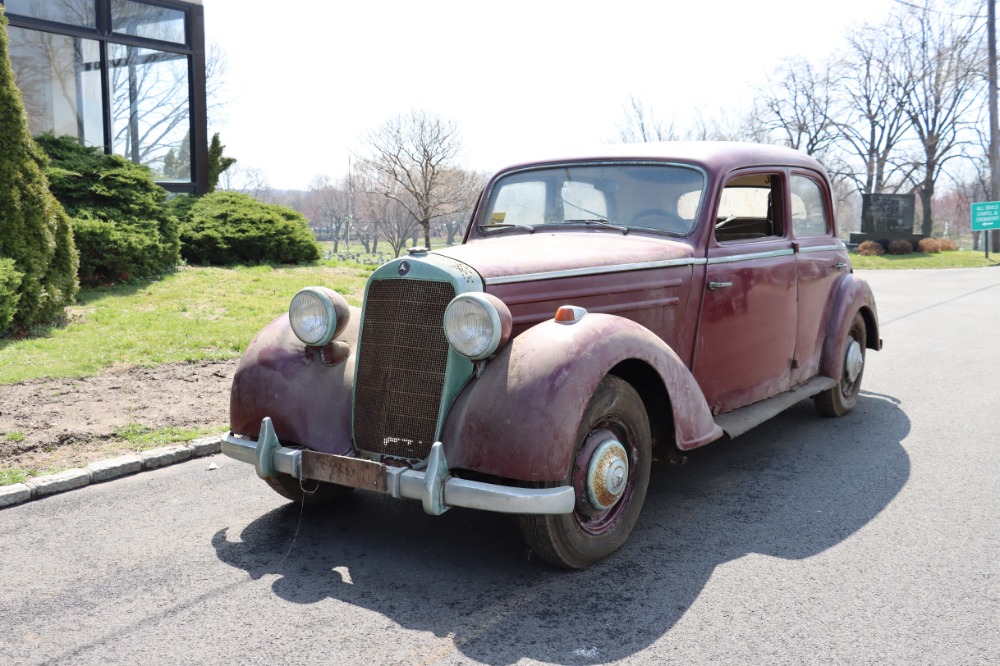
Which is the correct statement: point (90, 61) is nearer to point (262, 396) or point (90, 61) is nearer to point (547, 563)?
point (262, 396)

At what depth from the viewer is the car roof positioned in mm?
4676

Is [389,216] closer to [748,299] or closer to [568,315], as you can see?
[748,299]

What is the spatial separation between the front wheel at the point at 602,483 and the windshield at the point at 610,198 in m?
1.34

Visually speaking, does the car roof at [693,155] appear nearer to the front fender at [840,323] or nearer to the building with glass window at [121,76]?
the front fender at [840,323]

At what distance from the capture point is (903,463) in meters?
4.94

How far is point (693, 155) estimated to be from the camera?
15.4 feet

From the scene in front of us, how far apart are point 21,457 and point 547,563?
3419 millimetres

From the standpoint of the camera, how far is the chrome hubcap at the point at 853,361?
19.7ft

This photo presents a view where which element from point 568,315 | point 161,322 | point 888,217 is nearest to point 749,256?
point 568,315

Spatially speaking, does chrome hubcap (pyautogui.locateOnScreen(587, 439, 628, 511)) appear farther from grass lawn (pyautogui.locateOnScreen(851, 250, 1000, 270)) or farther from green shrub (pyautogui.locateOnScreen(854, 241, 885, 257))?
green shrub (pyautogui.locateOnScreen(854, 241, 885, 257))

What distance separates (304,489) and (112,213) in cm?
850

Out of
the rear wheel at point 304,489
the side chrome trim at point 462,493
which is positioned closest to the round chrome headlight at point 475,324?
the side chrome trim at point 462,493

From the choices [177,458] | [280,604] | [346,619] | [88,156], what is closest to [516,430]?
[346,619]

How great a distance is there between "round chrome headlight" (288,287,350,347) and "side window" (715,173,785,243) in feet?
7.43
